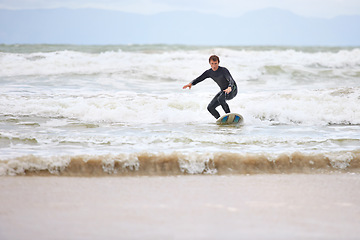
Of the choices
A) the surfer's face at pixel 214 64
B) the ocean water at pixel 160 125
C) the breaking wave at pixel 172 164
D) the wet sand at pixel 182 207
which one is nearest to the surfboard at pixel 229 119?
the ocean water at pixel 160 125

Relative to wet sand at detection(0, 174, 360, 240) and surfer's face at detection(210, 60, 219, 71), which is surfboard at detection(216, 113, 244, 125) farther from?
wet sand at detection(0, 174, 360, 240)

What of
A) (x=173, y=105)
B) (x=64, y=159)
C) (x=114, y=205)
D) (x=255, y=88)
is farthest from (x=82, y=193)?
(x=255, y=88)

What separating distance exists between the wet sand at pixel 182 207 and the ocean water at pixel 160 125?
27 centimetres

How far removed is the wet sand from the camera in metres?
2.51

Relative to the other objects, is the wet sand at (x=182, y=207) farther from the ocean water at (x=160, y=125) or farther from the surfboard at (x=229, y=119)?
the surfboard at (x=229, y=119)

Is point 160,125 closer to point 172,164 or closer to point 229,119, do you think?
point 229,119

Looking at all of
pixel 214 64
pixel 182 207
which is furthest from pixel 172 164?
pixel 214 64

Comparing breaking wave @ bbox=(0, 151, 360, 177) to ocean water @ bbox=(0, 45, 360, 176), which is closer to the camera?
breaking wave @ bbox=(0, 151, 360, 177)

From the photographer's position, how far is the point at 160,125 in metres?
6.86

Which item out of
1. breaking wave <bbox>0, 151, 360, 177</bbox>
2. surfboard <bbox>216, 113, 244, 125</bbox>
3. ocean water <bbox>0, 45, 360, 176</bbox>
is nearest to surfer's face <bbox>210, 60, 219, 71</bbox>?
surfboard <bbox>216, 113, 244, 125</bbox>

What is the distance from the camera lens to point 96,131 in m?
6.14

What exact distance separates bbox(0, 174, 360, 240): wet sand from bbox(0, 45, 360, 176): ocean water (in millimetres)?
274

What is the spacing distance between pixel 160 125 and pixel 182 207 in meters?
3.97

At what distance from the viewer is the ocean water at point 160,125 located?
4.04 metres
